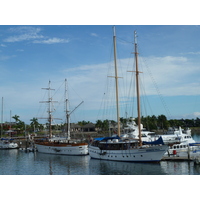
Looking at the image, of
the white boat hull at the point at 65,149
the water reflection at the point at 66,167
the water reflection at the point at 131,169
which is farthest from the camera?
the white boat hull at the point at 65,149

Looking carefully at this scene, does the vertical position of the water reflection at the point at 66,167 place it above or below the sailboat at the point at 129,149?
below

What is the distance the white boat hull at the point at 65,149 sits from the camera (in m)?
56.3

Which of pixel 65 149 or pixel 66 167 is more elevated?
pixel 65 149

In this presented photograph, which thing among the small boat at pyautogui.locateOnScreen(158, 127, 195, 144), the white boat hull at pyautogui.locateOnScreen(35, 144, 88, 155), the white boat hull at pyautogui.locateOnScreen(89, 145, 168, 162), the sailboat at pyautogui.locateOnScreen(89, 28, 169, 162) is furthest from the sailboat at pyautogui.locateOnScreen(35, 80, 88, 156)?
the small boat at pyautogui.locateOnScreen(158, 127, 195, 144)

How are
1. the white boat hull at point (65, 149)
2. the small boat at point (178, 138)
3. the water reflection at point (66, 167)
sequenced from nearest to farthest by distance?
the water reflection at point (66, 167) < the small boat at point (178, 138) < the white boat hull at point (65, 149)

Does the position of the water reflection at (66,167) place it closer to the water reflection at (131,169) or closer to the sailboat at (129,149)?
the water reflection at (131,169)

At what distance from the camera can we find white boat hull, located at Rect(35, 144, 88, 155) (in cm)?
5631

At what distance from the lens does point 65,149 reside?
59.0 metres

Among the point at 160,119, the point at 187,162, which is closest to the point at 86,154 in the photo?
the point at 187,162

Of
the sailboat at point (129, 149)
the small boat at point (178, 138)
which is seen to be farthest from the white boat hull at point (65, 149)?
the small boat at point (178, 138)

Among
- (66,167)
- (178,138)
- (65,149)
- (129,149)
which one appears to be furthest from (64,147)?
(178,138)

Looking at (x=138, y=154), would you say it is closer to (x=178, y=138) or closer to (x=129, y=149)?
(x=129, y=149)

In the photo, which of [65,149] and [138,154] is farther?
[65,149]

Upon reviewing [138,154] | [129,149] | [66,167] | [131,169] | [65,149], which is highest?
[129,149]
